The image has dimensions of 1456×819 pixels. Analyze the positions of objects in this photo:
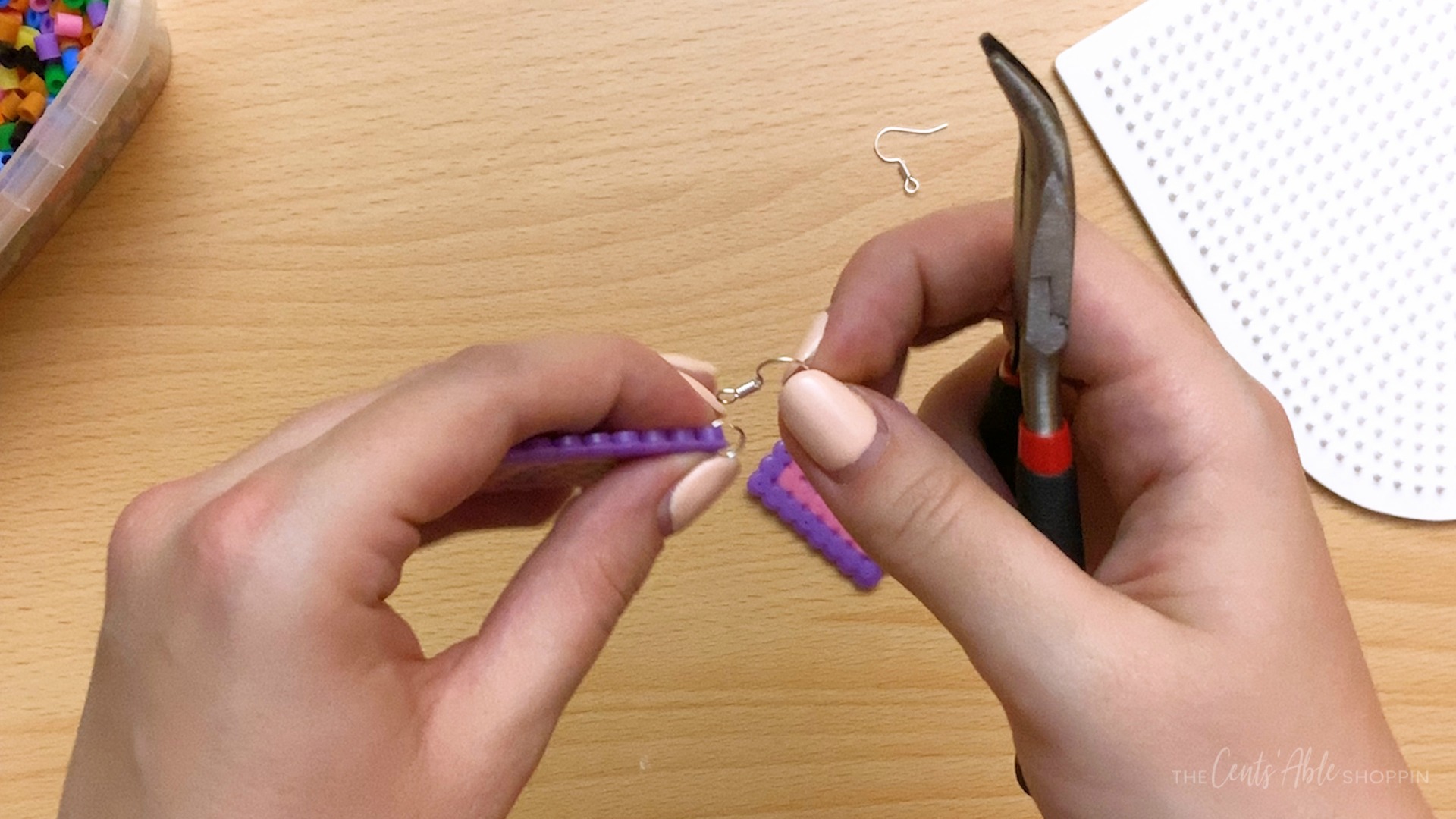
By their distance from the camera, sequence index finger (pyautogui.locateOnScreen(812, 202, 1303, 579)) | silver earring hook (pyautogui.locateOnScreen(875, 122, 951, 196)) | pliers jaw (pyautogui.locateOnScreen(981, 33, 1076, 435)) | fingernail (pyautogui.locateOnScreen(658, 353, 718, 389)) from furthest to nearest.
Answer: silver earring hook (pyautogui.locateOnScreen(875, 122, 951, 196))
fingernail (pyautogui.locateOnScreen(658, 353, 718, 389))
index finger (pyautogui.locateOnScreen(812, 202, 1303, 579))
pliers jaw (pyautogui.locateOnScreen(981, 33, 1076, 435))

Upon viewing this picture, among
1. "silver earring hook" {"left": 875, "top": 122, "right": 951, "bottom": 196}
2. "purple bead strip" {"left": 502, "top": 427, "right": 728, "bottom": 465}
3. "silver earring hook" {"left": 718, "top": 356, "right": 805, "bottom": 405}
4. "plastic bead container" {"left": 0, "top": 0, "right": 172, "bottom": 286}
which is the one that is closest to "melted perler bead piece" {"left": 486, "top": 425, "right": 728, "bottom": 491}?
"purple bead strip" {"left": 502, "top": 427, "right": 728, "bottom": 465}

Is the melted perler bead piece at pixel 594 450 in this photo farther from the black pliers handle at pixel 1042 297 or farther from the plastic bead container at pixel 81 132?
the plastic bead container at pixel 81 132

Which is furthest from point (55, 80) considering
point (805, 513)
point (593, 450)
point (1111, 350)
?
point (1111, 350)

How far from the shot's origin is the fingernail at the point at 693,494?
22.3 inches

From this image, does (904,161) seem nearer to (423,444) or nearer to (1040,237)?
(1040,237)

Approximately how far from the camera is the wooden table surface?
71 centimetres

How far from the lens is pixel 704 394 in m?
0.64

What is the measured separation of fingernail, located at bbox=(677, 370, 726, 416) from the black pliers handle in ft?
0.62

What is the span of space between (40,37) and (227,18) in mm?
133

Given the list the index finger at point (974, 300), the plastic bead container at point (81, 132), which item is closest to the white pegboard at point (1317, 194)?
the index finger at point (974, 300)

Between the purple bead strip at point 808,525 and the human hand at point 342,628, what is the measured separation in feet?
0.66

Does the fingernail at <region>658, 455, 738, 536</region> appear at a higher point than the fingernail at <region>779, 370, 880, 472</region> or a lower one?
lower

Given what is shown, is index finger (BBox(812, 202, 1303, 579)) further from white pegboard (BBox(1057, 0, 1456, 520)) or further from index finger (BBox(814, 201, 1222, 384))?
white pegboard (BBox(1057, 0, 1456, 520))

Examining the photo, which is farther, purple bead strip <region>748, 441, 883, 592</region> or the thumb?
purple bead strip <region>748, 441, 883, 592</region>
